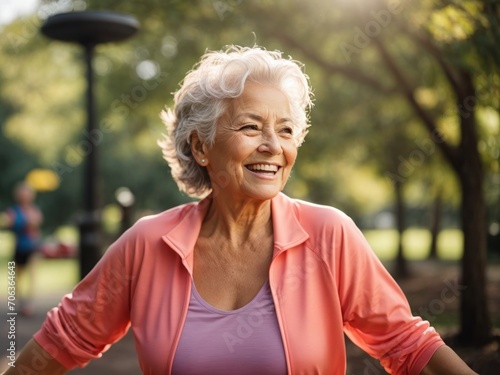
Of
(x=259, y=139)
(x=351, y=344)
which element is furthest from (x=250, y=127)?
(x=351, y=344)

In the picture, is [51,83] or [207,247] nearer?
[207,247]

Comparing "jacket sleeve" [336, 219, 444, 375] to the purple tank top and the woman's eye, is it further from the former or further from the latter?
the woman's eye

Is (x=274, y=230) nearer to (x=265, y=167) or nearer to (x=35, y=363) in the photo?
(x=265, y=167)

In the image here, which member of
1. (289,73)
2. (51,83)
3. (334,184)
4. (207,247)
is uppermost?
(51,83)

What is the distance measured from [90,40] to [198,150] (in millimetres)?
4343

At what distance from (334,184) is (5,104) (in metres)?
16.1

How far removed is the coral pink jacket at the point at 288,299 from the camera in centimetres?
215

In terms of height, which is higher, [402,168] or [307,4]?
[307,4]

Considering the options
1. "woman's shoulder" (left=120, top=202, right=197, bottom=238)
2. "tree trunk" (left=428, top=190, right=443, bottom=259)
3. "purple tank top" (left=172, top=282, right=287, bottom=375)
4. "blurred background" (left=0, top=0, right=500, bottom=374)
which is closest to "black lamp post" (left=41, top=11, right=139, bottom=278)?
"blurred background" (left=0, top=0, right=500, bottom=374)

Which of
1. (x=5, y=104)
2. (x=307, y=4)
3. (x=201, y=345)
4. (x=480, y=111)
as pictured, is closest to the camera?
(x=201, y=345)

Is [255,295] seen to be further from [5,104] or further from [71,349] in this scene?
[5,104]

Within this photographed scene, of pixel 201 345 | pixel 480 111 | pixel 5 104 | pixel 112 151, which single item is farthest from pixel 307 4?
pixel 5 104

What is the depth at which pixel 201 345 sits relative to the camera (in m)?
2.19

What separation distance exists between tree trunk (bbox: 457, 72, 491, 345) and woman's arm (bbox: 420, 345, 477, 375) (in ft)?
15.1
